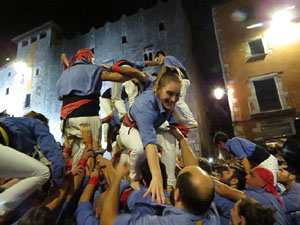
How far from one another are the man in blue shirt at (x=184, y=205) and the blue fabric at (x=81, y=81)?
1.73 m

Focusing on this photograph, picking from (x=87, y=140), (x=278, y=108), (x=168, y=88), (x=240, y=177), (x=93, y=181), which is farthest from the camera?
(x=278, y=108)

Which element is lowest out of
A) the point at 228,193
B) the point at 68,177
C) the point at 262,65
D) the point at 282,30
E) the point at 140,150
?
the point at 228,193

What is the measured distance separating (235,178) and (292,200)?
2.64ft

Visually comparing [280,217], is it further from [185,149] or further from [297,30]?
[297,30]

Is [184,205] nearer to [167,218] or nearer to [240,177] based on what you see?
[167,218]

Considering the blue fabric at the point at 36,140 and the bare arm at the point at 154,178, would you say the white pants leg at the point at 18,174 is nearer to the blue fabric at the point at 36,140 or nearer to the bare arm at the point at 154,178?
the blue fabric at the point at 36,140

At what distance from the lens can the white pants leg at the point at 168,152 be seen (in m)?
2.67

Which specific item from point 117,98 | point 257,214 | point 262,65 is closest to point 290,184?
point 257,214

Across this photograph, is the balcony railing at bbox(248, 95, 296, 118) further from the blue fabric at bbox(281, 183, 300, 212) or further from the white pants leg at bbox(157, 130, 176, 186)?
the white pants leg at bbox(157, 130, 176, 186)

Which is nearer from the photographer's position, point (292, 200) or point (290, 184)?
point (292, 200)

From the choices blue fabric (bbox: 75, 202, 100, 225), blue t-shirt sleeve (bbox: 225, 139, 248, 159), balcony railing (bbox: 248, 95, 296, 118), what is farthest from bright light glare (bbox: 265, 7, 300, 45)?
blue fabric (bbox: 75, 202, 100, 225)

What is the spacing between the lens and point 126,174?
234 centimetres

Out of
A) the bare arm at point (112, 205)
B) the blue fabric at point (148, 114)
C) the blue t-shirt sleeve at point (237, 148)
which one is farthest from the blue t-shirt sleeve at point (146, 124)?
the blue t-shirt sleeve at point (237, 148)

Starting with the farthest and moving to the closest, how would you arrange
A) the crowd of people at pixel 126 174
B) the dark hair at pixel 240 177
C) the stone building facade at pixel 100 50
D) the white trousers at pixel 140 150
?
1. the stone building facade at pixel 100 50
2. the dark hair at pixel 240 177
3. the white trousers at pixel 140 150
4. the crowd of people at pixel 126 174
